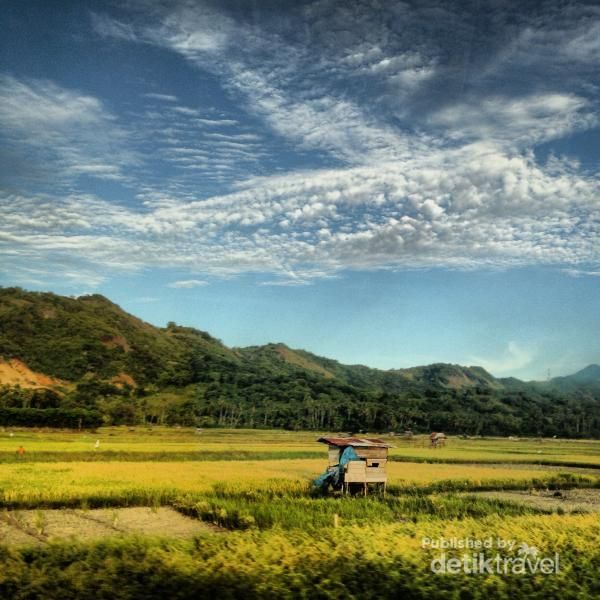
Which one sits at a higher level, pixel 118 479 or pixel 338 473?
pixel 338 473

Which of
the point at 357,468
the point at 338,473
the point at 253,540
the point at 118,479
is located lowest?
the point at 118,479

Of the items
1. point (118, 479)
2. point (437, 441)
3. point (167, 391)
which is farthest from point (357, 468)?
point (167, 391)

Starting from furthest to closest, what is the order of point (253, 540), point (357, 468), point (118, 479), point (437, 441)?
point (437, 441), point (118, 479), point (357, 468), point (253, 540)

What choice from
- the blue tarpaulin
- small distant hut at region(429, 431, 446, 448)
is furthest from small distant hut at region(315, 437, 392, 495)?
small distant hut at region(429, 431, 446, 448)

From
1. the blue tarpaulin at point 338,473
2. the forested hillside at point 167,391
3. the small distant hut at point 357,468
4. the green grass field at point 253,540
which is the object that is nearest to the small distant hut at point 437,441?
the forested hillside at point 167,391

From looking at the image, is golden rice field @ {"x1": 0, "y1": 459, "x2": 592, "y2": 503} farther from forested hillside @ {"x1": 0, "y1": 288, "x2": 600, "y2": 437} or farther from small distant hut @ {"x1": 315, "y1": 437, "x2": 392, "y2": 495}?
forested hillside @ {"x1": 0, "y1": 288, "x2": 600, "y2": 437}

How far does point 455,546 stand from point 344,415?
404ft

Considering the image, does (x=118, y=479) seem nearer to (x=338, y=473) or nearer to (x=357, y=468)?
(x=338, y=473)

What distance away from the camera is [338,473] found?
25.0 m

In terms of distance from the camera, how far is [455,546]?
9617 millimetres

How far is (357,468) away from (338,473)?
0.84 m

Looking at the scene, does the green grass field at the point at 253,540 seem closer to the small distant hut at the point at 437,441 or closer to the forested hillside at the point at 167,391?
the small distant hut at the point at 437,441

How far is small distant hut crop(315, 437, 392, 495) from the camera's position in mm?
24828

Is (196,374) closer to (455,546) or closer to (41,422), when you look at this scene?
(41,422)
